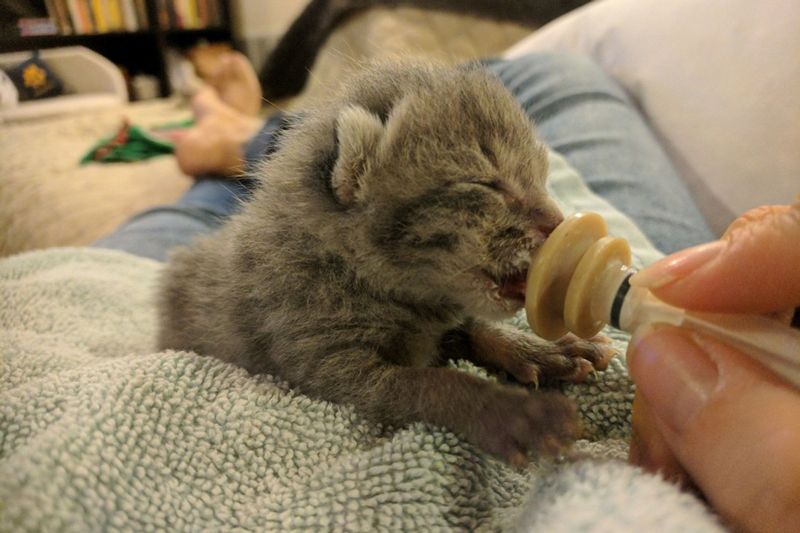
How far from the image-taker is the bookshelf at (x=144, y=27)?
4420 millimetres

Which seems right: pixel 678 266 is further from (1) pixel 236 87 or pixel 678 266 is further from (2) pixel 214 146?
(1) pixel 236 87

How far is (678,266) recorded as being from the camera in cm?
73

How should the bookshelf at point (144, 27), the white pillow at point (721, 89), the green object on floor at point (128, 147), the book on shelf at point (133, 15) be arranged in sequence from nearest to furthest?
the white pillow at point (721, 89) → the green object on floor at point (128, 147) → the book on shelf at point (133, 15) → the bookshelf at point (144, 27)

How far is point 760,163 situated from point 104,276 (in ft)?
6.28

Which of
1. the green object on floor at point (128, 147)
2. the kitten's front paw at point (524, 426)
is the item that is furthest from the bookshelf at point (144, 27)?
the kitten's front paw at point (524, 426)

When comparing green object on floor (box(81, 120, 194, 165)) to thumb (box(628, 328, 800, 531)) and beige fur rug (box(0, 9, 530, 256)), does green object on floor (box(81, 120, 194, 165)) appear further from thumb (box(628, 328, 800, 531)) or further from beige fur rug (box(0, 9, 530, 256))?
thumb (box(628, 328, 800, 531))

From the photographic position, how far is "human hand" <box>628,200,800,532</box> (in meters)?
0.61

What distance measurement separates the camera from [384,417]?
0.94 m

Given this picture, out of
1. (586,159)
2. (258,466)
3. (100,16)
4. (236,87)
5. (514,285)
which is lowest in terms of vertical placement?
(236,87)

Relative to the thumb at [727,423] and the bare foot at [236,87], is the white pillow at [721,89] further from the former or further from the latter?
the bare foot at [236,87]

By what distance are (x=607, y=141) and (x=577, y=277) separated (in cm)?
118

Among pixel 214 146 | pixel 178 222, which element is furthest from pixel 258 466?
pixel 214 146

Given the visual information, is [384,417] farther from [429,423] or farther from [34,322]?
[34,322]

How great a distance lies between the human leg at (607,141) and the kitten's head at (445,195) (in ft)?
1.67
